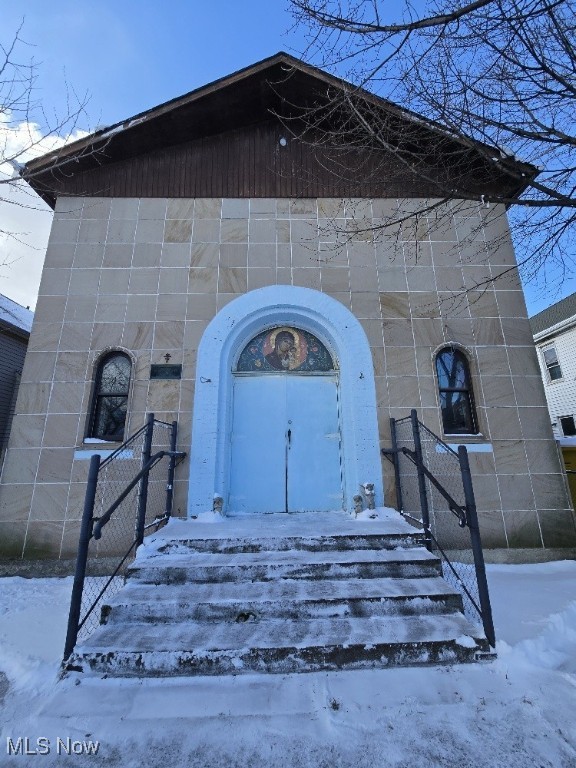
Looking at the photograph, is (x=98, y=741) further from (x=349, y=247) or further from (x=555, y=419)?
(x=555, y=419)

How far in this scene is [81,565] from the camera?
3.20 m

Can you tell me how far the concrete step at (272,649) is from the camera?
274cm

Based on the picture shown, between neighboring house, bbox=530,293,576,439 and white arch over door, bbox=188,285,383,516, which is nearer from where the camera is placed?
white arch over door, bbox=188,285,383,516

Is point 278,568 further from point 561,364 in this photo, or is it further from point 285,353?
point 561,364

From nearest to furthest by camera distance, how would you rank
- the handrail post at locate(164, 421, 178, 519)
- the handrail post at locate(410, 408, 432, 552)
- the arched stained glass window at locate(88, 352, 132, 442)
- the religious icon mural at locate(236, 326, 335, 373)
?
the handrail post at locate(410, 408, 432, 552) < the handrail post at locate(164, 421, 178, 519) < the arched stained glass window at locate(88, 352, 132, 442) < the religious icon mural at locate(236, 326, 335, 373)

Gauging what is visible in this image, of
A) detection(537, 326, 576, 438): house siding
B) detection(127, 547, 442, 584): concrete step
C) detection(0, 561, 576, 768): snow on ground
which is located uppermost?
detection(537, 326, 576, 438): house siding

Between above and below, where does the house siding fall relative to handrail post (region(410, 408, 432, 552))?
above

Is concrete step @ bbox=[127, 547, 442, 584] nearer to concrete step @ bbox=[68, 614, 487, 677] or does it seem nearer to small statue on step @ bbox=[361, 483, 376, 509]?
concrete step @ bbox=[68, 614, 487, 677]

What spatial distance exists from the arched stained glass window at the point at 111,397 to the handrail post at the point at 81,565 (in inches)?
102

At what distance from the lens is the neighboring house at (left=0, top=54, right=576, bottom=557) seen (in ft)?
18.4

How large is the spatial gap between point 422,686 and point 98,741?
6.70ft

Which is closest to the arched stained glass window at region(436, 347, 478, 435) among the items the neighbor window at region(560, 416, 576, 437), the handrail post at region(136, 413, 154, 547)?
the handrail post at region(136, 413, 154, 547)

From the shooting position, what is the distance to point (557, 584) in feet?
14.5

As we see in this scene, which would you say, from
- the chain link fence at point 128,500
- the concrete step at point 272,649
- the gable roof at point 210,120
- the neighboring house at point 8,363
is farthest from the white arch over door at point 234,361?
the neighboring house at point 8,363
